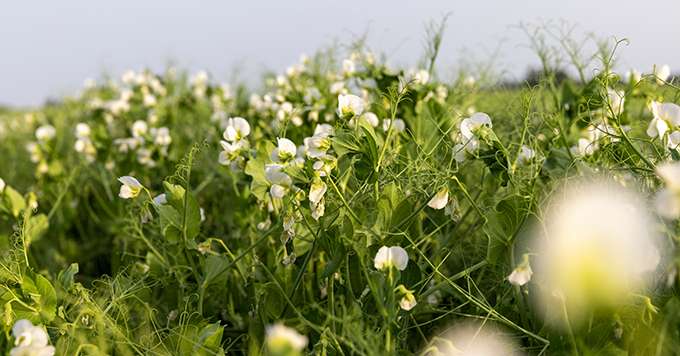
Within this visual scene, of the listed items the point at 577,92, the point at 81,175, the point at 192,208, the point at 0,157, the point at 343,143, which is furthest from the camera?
the point at 0,157

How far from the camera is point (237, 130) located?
135 centimetres

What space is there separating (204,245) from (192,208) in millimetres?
72

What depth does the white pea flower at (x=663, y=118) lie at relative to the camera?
1.05 m

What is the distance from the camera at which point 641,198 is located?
101 cm

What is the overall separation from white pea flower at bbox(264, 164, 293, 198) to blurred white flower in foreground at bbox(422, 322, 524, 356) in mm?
302

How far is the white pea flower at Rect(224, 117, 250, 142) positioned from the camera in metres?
1.32

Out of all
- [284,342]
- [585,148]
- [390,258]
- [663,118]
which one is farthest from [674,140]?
[284,342]

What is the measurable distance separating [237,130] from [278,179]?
0.97 feet

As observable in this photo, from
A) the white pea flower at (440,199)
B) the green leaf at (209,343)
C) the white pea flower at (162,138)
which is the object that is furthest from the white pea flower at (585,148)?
the white pea flower at (162,138)

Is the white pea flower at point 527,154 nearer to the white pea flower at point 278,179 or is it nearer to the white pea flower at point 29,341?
the white pea flower at point 278,179

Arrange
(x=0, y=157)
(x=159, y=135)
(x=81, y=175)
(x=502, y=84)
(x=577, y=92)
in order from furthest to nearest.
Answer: (x=0, y=157), (x=81, y=175), (x=159, y=135), (x=502, y=84), (x=577, y=92)

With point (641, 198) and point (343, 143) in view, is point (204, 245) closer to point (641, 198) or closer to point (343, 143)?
point (343, 143)

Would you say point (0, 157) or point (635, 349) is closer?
point (635, 349)

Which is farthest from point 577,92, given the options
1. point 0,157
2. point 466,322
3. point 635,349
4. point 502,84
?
Answer: point 0,157
